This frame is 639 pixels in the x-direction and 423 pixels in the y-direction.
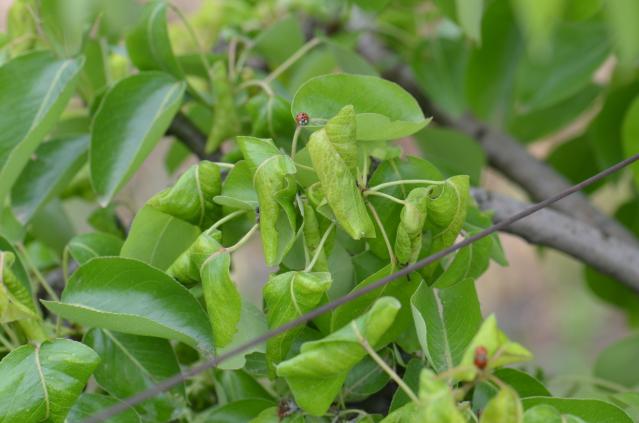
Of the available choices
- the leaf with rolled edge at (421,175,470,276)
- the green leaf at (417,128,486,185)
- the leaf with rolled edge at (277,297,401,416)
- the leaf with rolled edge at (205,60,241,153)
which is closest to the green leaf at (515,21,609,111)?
the green leaf at (417,128,486,185)

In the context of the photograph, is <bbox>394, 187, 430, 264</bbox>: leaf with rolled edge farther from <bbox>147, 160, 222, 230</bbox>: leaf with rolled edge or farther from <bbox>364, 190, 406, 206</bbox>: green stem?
<bbox>147, 160, 222, 230</bbox>: leaf with rolled edge

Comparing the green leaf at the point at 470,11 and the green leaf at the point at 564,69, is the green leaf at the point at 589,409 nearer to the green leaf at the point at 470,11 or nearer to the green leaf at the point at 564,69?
the green leaf at the point at 470,11

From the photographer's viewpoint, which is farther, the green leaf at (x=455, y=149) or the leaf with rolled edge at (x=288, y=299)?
the green leaf at (x=455, y=149)

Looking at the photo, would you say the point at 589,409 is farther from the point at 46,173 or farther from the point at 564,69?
the point at 564,69

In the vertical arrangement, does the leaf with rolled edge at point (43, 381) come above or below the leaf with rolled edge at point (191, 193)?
below

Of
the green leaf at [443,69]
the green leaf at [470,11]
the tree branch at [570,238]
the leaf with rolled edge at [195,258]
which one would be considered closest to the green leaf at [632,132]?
the tree branch at [570,238]
